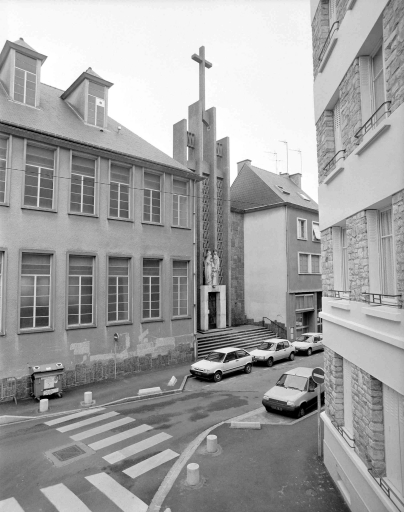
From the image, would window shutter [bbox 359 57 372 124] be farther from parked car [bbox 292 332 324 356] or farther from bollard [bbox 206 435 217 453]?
parked car [bbox 292 332 324 356]

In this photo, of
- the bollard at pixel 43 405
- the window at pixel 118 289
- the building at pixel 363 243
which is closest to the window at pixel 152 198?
the window at pixel 118 289

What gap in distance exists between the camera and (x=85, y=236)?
57.1 feet

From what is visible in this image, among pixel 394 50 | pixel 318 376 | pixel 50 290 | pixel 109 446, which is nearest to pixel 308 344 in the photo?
pixel 318 376

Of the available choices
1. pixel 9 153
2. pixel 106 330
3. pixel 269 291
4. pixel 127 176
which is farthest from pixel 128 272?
pixel 269 291

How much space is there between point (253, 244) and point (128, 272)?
47.7 ft

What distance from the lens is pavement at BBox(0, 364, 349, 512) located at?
750 centimetres

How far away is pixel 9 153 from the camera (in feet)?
50.4

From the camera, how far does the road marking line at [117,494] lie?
290 inches

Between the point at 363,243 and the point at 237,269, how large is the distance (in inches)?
938

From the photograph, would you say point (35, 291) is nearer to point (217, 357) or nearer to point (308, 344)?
point (217, 357)

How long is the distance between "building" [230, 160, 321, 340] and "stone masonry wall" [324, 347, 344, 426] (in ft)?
64.3

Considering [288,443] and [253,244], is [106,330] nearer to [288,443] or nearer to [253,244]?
[288,443]

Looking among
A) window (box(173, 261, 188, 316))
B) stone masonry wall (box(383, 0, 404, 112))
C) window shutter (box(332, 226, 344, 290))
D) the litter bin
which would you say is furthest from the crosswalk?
stone masonry wall (box(383, 0, 404, 112))

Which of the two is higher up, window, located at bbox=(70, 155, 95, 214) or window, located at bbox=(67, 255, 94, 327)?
window, located at bbox=(70, 155, 95, 214)
